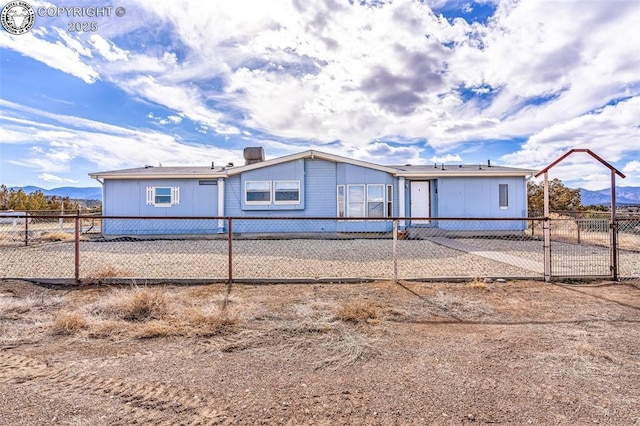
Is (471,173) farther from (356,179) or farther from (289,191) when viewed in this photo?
(289,191)

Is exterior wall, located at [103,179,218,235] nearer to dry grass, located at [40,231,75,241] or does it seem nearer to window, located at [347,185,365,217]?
dry grass, located at [40,231,75,241]

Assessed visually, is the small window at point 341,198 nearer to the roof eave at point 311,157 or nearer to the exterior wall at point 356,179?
the exterior wall at point 356,179

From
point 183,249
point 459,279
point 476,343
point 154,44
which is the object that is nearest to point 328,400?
point 476,343

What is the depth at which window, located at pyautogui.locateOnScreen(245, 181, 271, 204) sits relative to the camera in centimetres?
1398

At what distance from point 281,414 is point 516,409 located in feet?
5.46

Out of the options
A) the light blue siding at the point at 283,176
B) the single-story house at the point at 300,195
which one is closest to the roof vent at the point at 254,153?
the single-story house at the point at 300,195

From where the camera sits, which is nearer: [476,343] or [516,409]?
[516,409]

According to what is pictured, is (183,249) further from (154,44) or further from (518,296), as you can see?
(518,296)

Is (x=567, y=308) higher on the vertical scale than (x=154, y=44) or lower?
lower

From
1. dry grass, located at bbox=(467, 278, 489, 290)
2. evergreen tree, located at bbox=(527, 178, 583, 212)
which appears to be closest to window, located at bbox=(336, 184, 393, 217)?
dry grass, located at bbox=(467, 278, 489, 290)

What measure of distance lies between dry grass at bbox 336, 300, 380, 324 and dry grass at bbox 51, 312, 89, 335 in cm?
306

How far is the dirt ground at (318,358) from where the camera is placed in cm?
232

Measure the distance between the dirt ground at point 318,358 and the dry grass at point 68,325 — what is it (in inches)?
0.6

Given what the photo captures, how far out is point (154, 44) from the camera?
11125 mm
